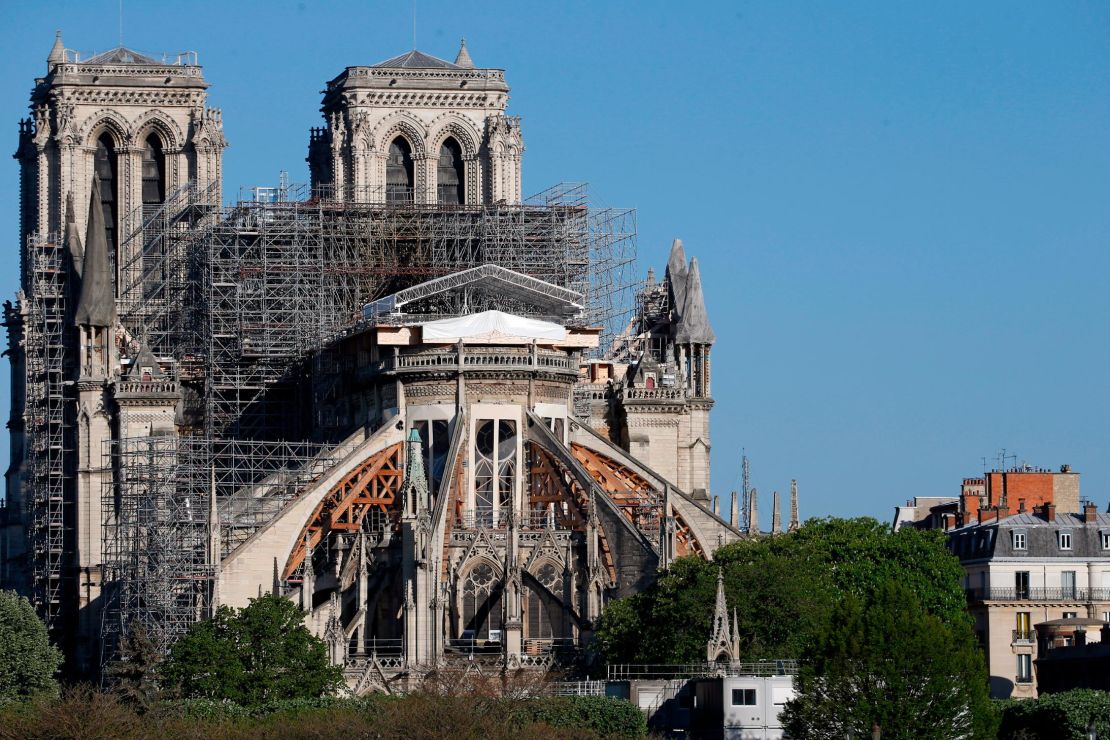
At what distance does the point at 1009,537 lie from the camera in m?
145

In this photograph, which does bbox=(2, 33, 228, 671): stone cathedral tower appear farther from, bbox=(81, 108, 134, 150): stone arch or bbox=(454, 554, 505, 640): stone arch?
bbox=(454, 554, 505, 640): stone arch

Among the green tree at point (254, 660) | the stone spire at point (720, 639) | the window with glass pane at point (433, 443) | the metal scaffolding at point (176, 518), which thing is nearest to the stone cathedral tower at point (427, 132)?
the metal scaffolding at point (176, 518)

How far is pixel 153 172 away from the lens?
6718 inches

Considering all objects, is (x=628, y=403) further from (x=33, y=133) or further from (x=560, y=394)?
(x=33, y=133)

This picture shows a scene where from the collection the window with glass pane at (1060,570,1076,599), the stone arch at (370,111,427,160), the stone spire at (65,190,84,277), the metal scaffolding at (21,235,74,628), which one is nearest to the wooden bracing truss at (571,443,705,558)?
the window with glass pane at (1060,570,1076,599)

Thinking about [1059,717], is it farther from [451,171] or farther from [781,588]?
[451,171]

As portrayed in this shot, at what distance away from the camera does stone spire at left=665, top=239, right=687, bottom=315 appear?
16700 centimetres

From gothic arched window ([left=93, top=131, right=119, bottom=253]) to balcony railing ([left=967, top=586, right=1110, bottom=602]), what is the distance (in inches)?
1744

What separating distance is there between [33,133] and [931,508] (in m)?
40.6

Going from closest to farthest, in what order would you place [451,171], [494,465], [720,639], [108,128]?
[720,639]
[494,465]
[451,171]
[108,128]

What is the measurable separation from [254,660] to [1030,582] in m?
29.8

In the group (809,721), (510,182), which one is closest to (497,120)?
(510,182)

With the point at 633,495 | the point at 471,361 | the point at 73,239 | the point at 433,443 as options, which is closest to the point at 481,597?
the point at 433,443

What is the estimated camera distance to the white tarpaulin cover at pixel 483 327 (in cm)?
14825
